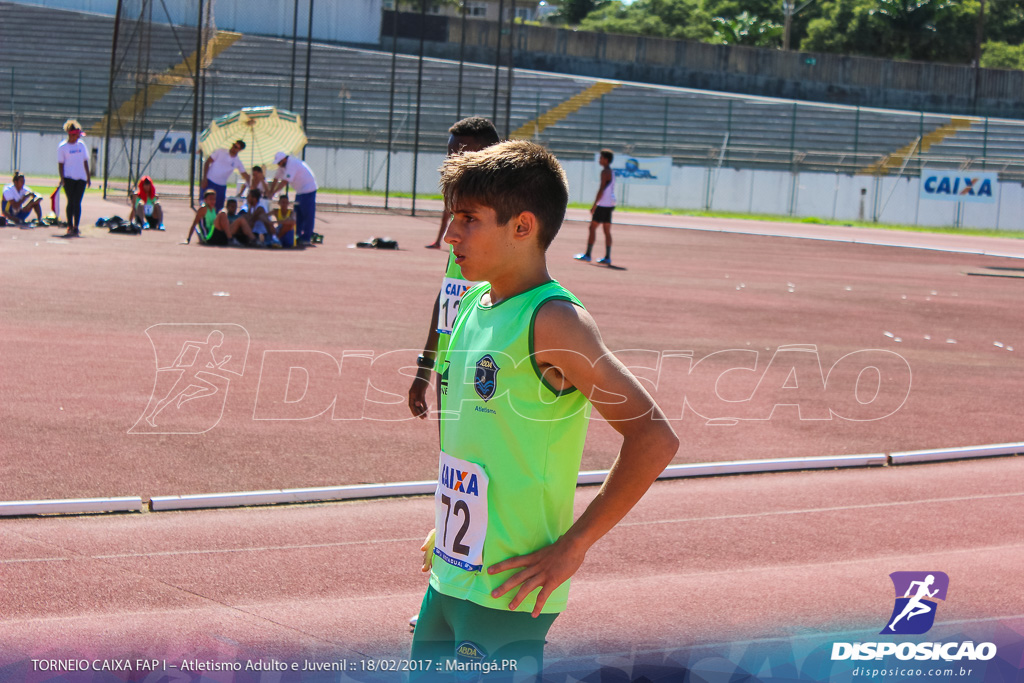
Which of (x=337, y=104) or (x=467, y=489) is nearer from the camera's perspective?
(x=467, y=489)

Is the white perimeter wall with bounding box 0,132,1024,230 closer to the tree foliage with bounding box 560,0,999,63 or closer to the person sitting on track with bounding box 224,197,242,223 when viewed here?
the person sitting on track with bounding box 224,197,242,223

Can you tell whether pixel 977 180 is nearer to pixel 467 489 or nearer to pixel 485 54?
pixel 485 54

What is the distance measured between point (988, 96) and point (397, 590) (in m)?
56.0

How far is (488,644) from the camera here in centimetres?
252

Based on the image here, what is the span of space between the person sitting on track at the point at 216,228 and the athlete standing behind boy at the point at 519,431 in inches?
697

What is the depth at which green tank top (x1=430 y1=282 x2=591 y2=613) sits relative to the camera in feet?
8.27

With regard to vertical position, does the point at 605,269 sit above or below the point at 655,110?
below

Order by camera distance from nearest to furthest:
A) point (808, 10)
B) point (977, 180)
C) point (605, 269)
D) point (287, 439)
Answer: point (287, 439), point (605, 269), point (977, 180), point (808, 10)

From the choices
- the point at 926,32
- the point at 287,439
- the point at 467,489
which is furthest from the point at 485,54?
the point at 467,489

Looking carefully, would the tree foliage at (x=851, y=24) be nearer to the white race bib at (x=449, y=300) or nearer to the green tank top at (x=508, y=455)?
the white race bib at (x=449, y=300)

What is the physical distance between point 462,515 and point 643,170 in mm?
41357

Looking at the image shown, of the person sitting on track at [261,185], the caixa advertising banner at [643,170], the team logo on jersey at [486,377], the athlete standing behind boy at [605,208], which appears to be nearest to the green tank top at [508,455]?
the team logo on jersey at [486,377]

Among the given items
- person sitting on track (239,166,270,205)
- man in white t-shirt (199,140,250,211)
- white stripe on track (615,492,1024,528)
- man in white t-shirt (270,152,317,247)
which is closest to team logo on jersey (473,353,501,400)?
white stripe on track (615,492,1024,528)

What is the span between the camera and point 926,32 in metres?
72.8
